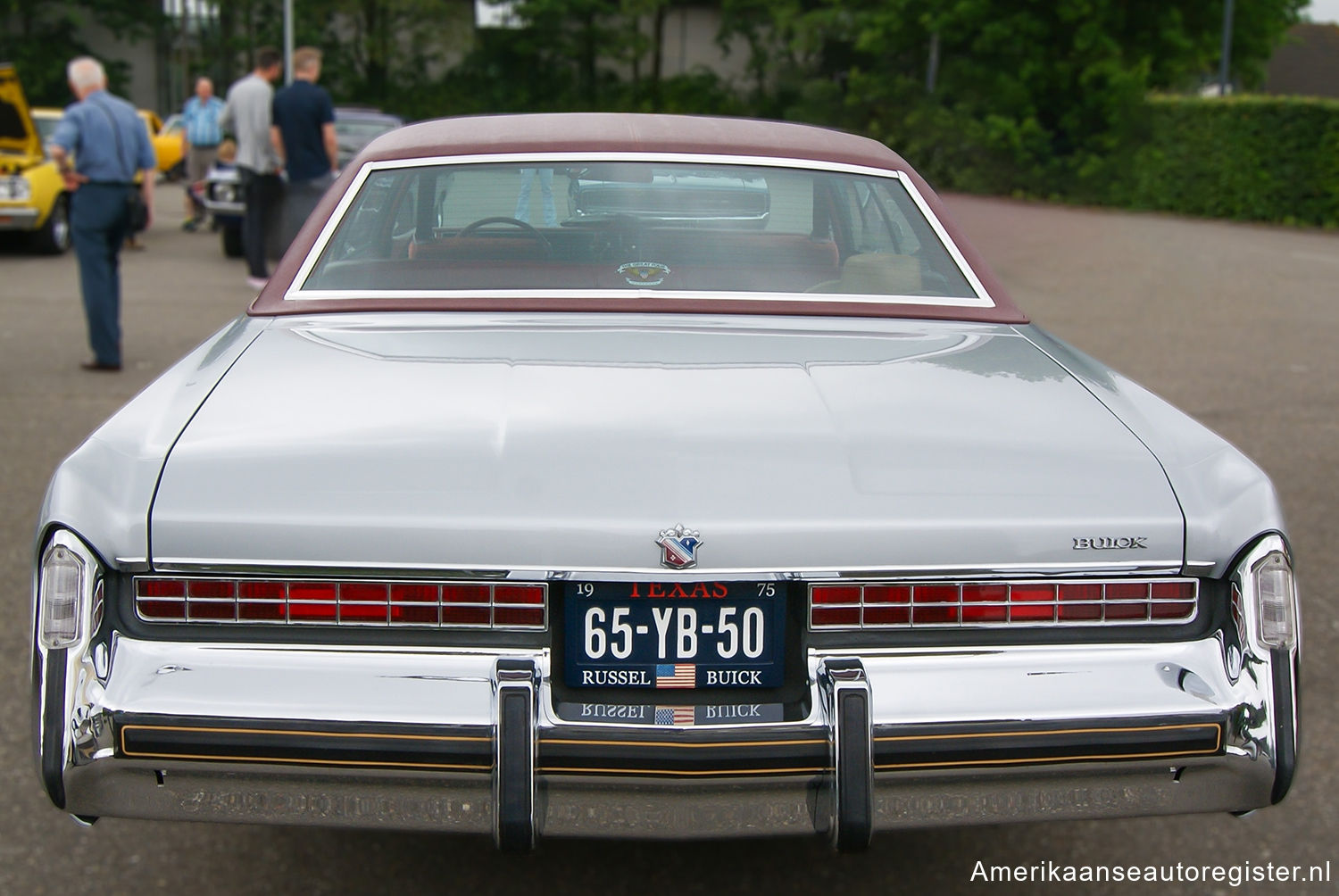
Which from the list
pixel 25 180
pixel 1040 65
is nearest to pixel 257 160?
pixel 25 180

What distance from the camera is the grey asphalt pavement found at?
2965mm

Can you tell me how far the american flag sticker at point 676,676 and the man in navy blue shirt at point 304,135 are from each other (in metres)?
9.39

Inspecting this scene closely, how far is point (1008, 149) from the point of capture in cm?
3041

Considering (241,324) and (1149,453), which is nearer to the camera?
(1149,453)

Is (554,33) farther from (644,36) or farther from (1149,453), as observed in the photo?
(1149,453)

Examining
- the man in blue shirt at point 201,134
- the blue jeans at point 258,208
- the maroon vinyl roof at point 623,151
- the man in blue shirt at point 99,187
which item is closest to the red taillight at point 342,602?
the maroon vinyl roof at point 623,151

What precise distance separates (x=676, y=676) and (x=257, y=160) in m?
10.2

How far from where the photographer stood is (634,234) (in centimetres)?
354

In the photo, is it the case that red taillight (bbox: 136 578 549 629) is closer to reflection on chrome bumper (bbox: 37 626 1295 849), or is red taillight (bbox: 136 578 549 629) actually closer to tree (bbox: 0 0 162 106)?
reflection on chrome bumper (bbox: 37 626 1295 849)

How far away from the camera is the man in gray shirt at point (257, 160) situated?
11523 millimetres

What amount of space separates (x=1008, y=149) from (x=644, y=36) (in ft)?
57.5

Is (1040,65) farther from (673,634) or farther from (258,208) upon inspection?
(673,634)

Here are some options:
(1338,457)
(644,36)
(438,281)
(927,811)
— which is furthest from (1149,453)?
(644,36)

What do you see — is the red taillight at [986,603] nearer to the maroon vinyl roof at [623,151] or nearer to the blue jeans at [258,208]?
the maroon vinyl roof at [623,151]
